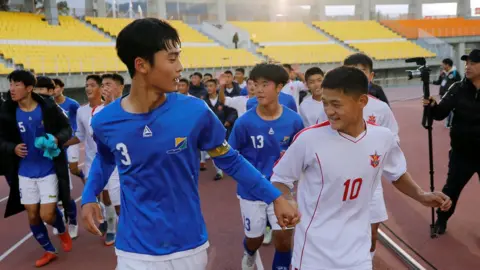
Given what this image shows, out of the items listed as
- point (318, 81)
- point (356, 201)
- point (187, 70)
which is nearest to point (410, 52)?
point (187, 70)

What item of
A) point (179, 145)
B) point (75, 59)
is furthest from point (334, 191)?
point (75, 59)

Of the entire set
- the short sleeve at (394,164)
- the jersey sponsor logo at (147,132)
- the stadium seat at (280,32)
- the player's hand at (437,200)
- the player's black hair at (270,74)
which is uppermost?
the stadium seat at (280,32)

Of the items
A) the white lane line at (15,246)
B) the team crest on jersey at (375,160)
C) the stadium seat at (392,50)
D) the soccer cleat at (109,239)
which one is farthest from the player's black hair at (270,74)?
the stadium seat at (392,50)

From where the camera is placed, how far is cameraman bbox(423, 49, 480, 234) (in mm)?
5316

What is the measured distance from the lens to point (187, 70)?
84.4 feet

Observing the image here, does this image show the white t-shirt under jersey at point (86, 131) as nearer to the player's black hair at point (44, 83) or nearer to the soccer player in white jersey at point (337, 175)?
the player's black hair at point (44, 83)

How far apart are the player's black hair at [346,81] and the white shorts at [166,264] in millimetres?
1259

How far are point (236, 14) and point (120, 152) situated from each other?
5372 centimetres

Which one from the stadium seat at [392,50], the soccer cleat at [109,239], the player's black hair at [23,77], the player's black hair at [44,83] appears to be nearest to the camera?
the player's black hair at [23,77]

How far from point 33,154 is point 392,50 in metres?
37.5

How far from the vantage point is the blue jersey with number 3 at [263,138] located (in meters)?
4.44

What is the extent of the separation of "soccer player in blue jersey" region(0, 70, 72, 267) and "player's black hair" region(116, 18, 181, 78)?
3115 mm

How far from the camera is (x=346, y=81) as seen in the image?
8.85 feet

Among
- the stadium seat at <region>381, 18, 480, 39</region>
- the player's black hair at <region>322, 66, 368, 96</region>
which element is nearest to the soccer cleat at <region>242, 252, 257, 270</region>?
the player's black hair at <region>322, 66, 368, 96</region>
